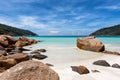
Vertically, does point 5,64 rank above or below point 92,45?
below

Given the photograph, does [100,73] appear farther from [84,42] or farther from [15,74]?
[84,42]

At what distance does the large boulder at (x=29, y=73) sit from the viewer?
3.89 m

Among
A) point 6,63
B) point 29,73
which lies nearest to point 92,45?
point 6,63

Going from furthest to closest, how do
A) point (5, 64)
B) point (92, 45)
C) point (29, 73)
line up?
point (92, 45) → point (5, 64) → point (29, 73)

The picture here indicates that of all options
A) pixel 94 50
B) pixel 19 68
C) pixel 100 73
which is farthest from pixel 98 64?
pixel 94 50

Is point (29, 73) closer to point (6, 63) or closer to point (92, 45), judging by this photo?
point (6, 63)

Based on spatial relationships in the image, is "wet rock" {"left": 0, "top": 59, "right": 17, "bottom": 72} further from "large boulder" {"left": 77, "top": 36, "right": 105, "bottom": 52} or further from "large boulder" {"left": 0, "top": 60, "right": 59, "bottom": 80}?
"large boulder" {"left": 77, "top": 36, "right": 105, "bottom": 52}

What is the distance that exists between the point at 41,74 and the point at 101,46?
36.4 ft

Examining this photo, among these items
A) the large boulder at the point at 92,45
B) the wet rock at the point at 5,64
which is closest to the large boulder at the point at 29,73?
the wet rock at the point at 5,64

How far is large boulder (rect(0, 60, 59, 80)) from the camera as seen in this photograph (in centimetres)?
389

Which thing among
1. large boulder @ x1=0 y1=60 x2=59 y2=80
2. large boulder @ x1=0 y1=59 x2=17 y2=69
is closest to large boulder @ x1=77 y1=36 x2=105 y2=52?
large boulder @ x1=0 y1=59 x2=17 y2=69

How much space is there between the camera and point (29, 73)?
157 inches

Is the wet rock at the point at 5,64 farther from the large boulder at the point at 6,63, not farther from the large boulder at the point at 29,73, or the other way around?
the large boulder at the point at 29,73

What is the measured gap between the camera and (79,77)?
569cm
